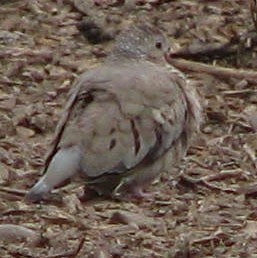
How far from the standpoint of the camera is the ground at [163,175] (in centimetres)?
622

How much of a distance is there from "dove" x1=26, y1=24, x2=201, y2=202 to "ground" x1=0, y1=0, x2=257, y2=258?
0.13m

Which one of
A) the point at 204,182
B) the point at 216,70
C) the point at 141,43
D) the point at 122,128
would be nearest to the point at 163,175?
the point at 204,182

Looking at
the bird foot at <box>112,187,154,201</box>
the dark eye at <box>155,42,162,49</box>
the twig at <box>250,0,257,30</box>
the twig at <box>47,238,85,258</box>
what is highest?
the twig at <box>47,238,85,258</box>

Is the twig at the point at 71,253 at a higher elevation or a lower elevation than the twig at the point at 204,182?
higher

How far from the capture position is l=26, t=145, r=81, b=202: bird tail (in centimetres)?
633

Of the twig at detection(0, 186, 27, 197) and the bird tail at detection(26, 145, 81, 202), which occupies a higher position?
the bird tail at detection(26, 145, 81, 202)

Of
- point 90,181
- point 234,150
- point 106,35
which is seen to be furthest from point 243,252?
point 106,35

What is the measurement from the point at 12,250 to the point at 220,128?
2.13m

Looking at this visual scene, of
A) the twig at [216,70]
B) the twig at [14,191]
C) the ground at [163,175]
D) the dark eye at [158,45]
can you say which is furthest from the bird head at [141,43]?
the twig at [216,70]

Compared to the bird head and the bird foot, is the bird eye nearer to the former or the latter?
the bird head

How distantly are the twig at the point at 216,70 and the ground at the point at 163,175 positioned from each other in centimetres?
2

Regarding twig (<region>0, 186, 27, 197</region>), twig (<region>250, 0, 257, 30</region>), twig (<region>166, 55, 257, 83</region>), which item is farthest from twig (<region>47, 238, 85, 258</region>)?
twig (<region>250, 0, 257, 30</region>)

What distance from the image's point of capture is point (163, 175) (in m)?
7.23

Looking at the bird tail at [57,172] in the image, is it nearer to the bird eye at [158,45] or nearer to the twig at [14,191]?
the twig at [14,191]
